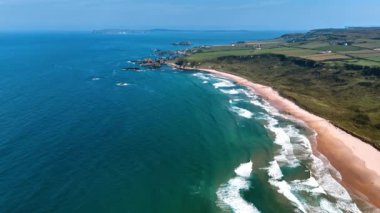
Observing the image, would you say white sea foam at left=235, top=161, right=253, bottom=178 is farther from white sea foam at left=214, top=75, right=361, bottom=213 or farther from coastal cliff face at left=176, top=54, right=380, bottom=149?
coastal cliff face at left=176, top=54, right=380, bottom=149

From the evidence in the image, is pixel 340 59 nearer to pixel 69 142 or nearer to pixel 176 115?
pixel 176 115

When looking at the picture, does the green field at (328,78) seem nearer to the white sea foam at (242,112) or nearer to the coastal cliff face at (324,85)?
the coastal cliff face at (324,85)

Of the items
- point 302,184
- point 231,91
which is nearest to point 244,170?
point 302,184

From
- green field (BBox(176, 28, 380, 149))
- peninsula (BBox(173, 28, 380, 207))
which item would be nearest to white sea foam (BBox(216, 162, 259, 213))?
peninsula (BBox(173, 28, 380, 207))

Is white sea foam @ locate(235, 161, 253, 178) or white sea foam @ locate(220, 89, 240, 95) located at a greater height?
white sea foam @ locate(235, 161, 253, 178)

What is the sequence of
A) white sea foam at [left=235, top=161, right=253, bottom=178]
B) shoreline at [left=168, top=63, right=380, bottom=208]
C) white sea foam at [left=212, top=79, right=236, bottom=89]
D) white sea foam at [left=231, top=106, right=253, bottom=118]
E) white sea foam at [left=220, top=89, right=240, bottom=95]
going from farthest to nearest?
white sea foam at [left=212, top=79, right=236, bottom=89]
white sea foam at [left=220, top=89, right=240, bottom=95]
white sea foam at [left=231, top=106, right=253, bottom=118]
white sea foam at [left=235, top=161, right=253, bottom=178]
shoreline at [left=168, top=63, right=380, bottom=208]

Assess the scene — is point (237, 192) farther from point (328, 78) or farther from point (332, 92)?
point (328, 78)
